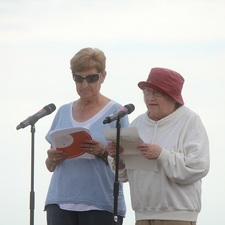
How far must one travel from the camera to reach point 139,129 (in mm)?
6387

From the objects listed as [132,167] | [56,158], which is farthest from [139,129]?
[56,158]

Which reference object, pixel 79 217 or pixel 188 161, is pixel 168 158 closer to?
pixel 188 161

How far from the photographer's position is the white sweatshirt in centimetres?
602

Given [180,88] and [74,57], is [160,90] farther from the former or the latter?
[74,57]

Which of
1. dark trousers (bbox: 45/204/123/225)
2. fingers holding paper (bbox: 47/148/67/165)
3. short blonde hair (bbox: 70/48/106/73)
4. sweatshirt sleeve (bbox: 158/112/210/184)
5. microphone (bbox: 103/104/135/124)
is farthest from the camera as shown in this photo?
short blonde hair (bbox: 70/48/106/73)

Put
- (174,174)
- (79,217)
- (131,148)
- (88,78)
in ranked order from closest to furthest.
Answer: (174,174) → (131,148) → (79,217) → (88,78)

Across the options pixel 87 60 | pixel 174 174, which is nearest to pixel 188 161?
pixel 174 174

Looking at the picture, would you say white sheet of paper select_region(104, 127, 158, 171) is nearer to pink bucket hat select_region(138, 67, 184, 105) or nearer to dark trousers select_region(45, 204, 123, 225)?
pink bucket hat select_region(138, 67, 184, 105)

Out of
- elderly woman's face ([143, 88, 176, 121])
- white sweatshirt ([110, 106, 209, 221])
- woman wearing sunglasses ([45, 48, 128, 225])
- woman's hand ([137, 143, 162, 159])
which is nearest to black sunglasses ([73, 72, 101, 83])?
woman wearing sunglasses ([45, 48, 128, 225])

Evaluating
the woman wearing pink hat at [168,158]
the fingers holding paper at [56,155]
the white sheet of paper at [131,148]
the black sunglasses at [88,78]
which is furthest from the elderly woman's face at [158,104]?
the fingers holding paper at [56,155]

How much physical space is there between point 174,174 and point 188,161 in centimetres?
14

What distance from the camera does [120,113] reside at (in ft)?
20.5

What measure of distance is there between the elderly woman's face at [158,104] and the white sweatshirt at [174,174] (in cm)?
5

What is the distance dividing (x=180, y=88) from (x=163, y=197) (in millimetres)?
842
